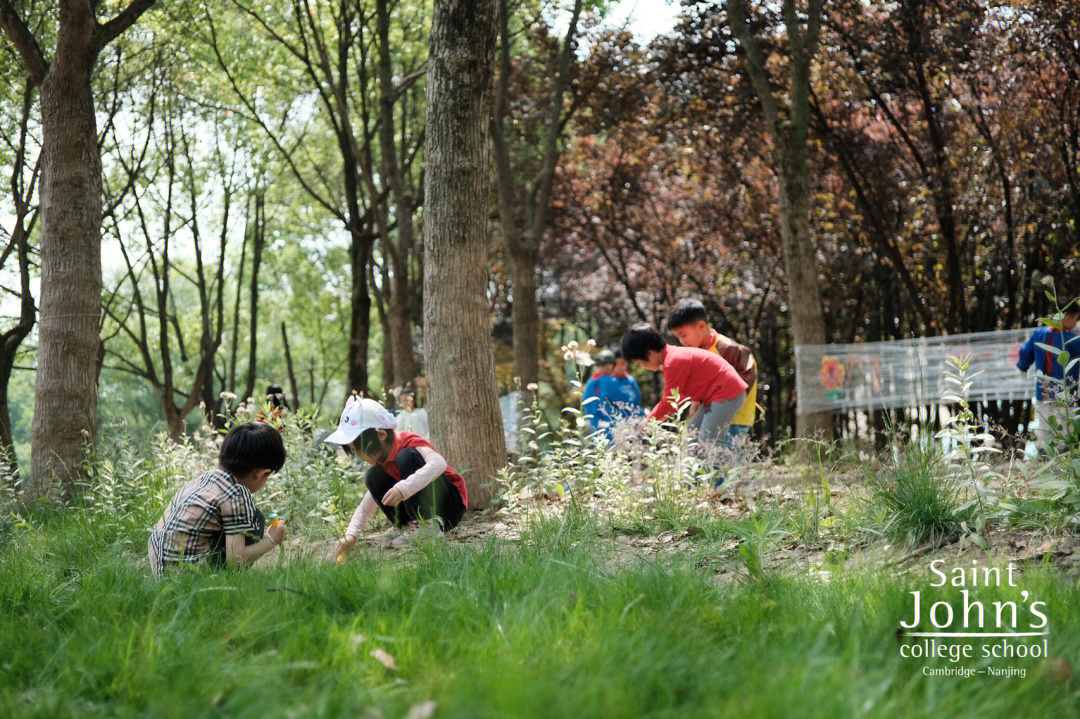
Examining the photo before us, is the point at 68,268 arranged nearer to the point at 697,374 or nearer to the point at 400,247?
the point at 697,374

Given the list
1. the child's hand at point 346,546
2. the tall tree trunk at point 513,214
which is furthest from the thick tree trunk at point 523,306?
the child's hand at point 346,546

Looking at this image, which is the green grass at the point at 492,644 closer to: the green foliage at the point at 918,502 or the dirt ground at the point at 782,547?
the dirt ground at the point at 782,547

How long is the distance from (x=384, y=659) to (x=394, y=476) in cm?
274

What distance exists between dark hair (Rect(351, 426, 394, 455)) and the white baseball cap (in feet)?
0.08

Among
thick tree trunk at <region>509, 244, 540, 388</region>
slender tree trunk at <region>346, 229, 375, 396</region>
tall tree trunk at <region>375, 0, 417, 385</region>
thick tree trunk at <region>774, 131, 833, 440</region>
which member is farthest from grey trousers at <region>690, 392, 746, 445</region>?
slender tree trunk at <region>346, 229, 375, 396</region>

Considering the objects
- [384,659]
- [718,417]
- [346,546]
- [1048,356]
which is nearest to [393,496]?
[346,546]

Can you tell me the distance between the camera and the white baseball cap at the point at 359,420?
5.03 meters

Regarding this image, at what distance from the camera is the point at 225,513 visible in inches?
169

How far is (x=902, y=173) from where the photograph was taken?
50.3ft

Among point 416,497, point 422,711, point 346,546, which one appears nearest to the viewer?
point 422,711

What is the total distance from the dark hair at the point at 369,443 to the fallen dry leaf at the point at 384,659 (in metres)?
2.48

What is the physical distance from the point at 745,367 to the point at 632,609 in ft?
16.2

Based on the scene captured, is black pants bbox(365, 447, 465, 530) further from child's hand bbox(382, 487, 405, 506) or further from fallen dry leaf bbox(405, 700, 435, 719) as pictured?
fallen dry leaf bbox(405, 700, 435, 719)

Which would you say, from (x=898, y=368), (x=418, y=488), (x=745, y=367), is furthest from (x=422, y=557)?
(x=898, y=368)
